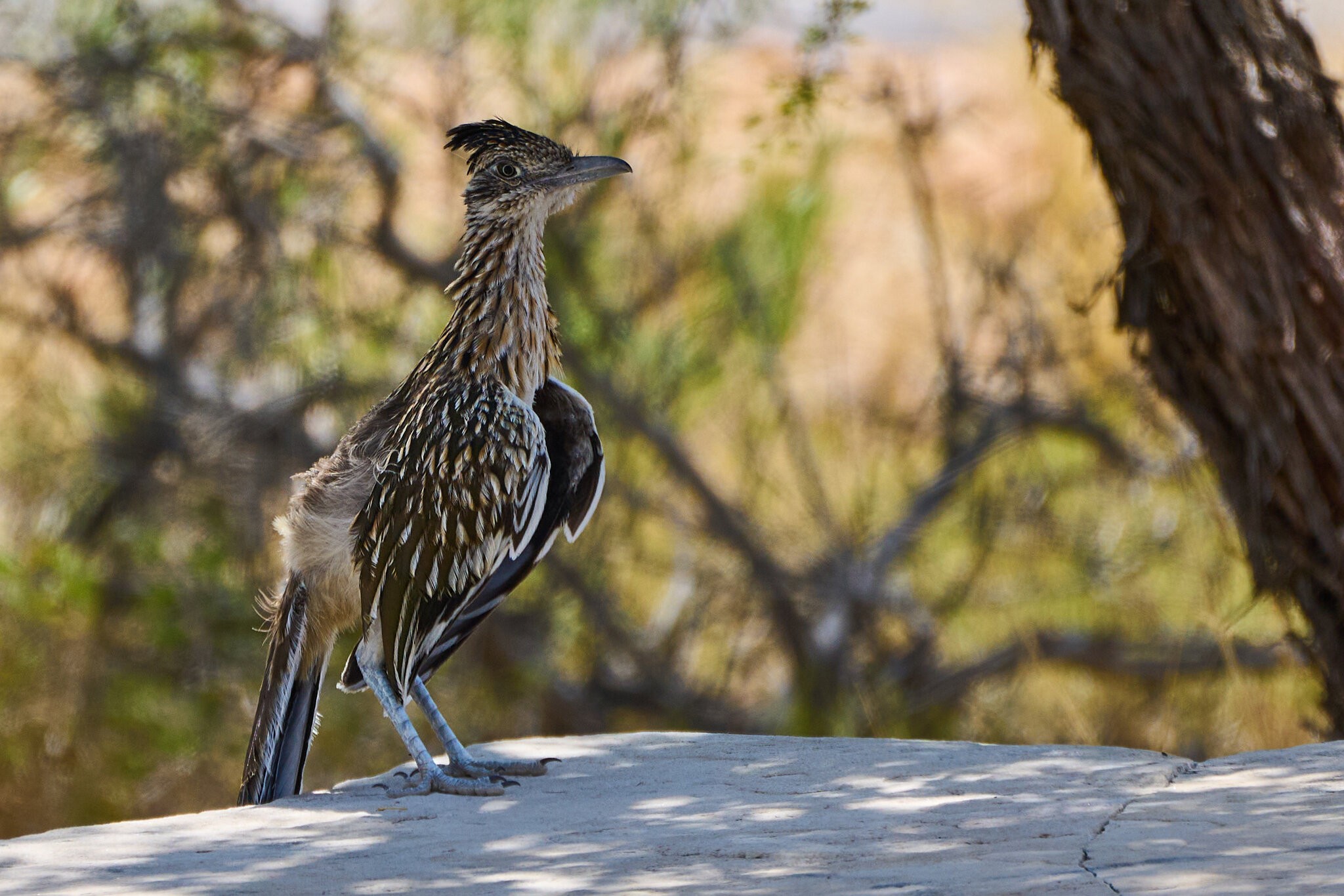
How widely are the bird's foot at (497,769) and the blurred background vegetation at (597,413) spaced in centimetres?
389

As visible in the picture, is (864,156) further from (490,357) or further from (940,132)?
(490,357)

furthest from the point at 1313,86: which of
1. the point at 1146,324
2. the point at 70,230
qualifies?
the point at 70,230

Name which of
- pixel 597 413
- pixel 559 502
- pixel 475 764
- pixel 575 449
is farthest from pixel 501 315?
pixel 597 413

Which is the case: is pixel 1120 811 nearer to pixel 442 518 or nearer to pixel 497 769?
pixel 497 769

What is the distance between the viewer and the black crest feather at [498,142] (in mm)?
4582

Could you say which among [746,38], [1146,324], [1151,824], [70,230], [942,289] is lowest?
[1151,824]

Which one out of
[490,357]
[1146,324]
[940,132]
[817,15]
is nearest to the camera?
[490,357]

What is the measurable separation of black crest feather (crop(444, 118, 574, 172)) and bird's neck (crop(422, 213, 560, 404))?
201 mm

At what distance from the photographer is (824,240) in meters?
8.91

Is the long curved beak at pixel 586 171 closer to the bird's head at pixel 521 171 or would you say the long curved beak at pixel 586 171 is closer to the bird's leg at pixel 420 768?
the bird's head at pixel 521 171

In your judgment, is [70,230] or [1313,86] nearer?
[1313,86]

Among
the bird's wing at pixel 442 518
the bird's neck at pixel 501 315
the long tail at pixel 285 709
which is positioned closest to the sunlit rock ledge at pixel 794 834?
the long tail at pixel 285 709

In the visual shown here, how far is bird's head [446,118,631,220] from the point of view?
14.9 feet

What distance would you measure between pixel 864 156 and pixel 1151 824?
713 centimetres
